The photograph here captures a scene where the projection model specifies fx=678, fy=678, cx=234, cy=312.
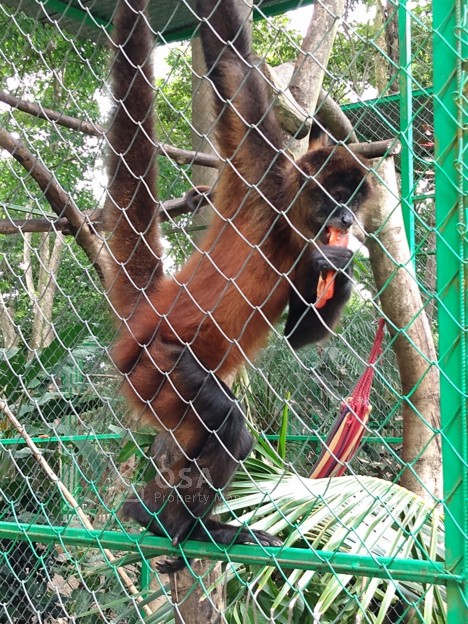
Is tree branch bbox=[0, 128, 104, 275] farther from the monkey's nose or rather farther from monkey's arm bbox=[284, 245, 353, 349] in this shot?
the monkey's nose

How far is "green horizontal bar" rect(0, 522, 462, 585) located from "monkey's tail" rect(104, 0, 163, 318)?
0.96 meters

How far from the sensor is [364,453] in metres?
7.24

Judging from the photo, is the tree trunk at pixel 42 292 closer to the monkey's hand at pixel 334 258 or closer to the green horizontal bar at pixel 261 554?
the green horizontal bar at pixel 261 554

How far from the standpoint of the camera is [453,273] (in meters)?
1.63

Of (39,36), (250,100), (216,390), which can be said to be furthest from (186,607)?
(39,36)

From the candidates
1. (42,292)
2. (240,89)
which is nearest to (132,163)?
(240,89)

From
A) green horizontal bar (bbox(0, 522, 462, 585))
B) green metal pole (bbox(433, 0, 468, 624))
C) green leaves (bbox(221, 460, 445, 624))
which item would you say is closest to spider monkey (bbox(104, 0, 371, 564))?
green horizontal bar (bbox(0, 522, 462, 585))

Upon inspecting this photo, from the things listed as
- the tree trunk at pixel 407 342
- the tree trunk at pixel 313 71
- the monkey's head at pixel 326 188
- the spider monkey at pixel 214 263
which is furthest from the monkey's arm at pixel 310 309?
the tree trunk at pixel 407 342

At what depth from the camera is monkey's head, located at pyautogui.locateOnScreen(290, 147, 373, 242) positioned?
276 cm

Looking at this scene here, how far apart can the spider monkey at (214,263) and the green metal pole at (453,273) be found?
0.88m

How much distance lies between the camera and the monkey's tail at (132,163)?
9.53 ft

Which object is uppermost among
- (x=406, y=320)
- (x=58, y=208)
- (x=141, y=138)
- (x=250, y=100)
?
(x=250, y=100)

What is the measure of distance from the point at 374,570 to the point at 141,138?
2.13 meters

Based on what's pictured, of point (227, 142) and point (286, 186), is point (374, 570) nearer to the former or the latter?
point (286, 186)
